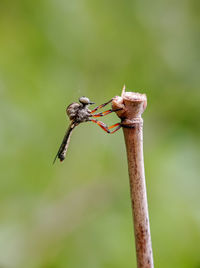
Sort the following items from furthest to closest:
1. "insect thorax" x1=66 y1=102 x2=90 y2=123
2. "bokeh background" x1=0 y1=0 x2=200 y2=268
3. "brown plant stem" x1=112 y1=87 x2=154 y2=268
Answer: "bokeh background" x1=0 y1=0 x2=200 y2=268 → "insect thorax" x1=66 y1=102 x2=90 y2=123 → "brown plant stem" x1=112 y1=87 x2=154 y2=268

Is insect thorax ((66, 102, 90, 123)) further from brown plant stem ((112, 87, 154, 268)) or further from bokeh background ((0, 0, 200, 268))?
brown plant stem ((112, 87, 154, 268))

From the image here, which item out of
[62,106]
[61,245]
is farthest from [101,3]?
[61,245]

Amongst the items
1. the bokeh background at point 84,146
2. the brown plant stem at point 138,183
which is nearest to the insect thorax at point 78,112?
the bokeh background at point 84,146

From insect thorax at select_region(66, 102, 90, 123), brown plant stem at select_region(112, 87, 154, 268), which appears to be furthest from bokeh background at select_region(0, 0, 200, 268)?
brown plant stem at select_region(112, 87, 154, 268)

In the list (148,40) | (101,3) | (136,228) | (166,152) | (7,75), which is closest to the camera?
(136,228)

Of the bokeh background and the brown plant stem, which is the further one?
the bokeh background

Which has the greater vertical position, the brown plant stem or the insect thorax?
the insect thorax

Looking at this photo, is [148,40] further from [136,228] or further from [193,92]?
[136,228]

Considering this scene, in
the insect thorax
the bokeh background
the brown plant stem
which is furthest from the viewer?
the bokeh background

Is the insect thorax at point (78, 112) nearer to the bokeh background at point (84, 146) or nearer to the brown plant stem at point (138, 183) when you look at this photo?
the bokeh background at point (84, 146)
